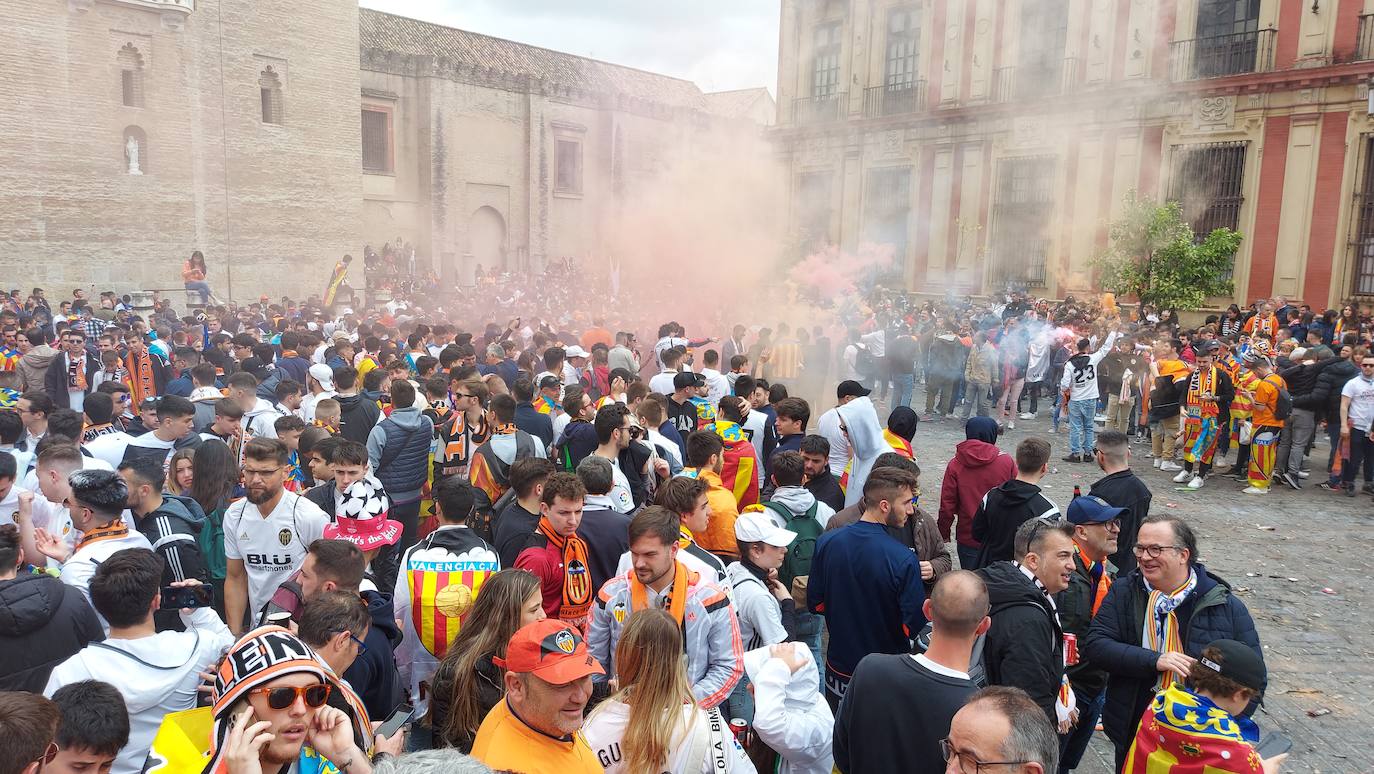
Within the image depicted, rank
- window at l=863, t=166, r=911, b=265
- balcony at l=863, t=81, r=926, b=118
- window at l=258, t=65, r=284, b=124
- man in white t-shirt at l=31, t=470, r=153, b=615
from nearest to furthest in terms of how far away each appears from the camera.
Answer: man in white t-shirt at l=31, t=470, r=153, b=615 → window at l=258, t=65, r=284, b=124 → balcony at l=863, t=81, r=926, b=118 → window at l=863, t=166, r=911, b=265

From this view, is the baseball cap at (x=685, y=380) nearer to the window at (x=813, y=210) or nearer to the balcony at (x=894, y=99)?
the balcony at (x=894, y=99)

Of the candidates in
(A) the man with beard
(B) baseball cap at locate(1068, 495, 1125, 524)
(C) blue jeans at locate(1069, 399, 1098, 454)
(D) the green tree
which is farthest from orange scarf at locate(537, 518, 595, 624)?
(D) the green tree

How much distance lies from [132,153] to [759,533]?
2577cm

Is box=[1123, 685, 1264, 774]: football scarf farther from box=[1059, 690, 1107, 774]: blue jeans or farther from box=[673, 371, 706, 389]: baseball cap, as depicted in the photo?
box=[673, 371, 706, 389]: baseball cap

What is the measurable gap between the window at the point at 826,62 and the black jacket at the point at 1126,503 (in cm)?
2539

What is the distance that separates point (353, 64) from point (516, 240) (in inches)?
453

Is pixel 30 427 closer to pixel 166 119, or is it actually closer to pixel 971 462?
pixel 971 462

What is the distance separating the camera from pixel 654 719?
2.69m

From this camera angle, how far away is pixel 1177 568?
355 cm

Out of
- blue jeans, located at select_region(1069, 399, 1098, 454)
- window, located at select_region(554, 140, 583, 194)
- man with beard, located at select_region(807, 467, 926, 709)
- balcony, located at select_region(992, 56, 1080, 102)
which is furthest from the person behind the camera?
window, located at select_region(554, 140, 583, 194)

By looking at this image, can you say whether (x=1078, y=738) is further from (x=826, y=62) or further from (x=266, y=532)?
(x=826, y=62)

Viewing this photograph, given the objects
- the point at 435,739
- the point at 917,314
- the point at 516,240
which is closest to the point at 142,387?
the point at 435,739

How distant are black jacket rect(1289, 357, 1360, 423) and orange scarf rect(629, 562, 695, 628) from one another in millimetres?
9962

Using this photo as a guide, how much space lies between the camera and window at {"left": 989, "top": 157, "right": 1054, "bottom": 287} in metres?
24.0
